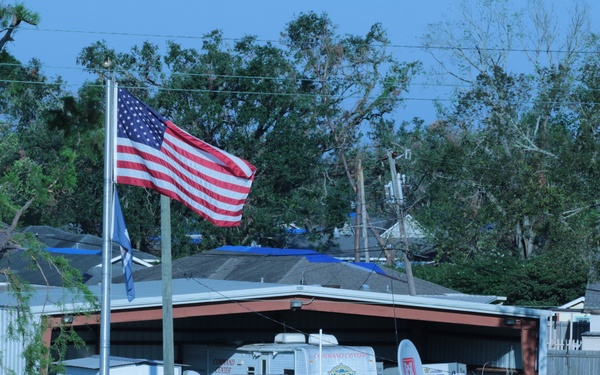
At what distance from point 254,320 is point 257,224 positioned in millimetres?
23970

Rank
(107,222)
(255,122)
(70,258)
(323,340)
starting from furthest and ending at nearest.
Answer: (255,122) < (70,258) < (323,340) < (107,222)

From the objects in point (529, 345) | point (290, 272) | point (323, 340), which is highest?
point (290, 272)

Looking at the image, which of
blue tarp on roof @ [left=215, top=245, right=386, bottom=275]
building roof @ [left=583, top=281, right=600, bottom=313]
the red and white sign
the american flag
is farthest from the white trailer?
building roof @ [left=583, top=281, right=600, bottom=313]

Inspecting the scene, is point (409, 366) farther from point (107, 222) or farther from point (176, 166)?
point (107, 222)

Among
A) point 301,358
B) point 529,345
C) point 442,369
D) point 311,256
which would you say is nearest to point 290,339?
point 301,358

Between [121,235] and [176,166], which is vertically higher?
[176,166]

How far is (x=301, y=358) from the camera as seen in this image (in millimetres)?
21219

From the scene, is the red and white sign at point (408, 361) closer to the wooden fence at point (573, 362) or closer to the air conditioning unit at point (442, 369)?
the air conditioning unit at point (442, 369)

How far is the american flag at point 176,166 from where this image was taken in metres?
12.6

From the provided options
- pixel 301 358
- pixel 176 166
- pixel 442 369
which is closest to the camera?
pixel 176 166

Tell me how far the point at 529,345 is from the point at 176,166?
13673mm

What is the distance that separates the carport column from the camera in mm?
23391

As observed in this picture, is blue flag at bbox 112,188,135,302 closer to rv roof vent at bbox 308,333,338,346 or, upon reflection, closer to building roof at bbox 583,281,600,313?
rv roof vent at bbox 308,333,338,346

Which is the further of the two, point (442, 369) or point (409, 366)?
point (442, 369)
